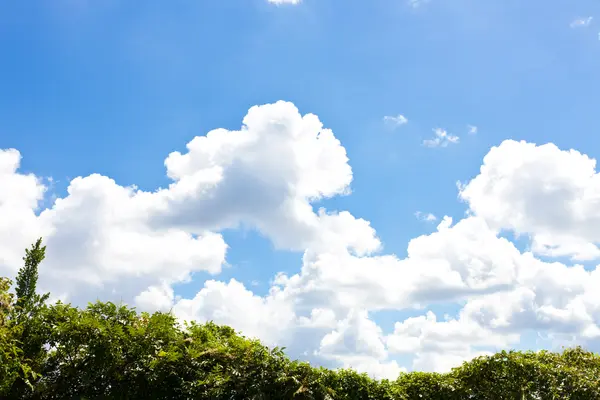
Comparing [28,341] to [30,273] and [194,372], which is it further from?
[30,273]

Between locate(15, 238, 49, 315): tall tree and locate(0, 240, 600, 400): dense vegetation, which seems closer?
locate(0, 240, 600, 400): dense vegetation

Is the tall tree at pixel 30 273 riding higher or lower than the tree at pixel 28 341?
higher

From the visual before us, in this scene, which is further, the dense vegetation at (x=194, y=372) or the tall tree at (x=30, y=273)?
the tall tree at (x=30, y=273)

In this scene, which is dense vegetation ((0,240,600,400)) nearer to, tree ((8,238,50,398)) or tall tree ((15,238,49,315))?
tree ((8,238,50,398))

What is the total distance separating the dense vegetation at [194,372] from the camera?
1355 cm

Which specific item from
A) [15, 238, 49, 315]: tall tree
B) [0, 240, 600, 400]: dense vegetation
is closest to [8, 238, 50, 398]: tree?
[0, 240, 600, 400]: dense vegetation

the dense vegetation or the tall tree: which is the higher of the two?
the tall tree

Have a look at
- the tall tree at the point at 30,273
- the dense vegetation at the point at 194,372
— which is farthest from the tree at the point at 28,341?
the tall tree at the point at 30,273

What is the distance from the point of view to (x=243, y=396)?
531 inches

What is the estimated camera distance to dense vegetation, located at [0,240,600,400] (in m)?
13.6

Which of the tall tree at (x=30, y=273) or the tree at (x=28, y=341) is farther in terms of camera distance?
the tall tree at (x=30, y=273)

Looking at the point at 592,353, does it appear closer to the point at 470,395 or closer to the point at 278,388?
the point at 470,395

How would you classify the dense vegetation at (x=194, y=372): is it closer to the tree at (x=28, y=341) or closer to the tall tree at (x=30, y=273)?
the tree at (x=28, y=341)

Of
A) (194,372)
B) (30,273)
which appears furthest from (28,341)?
(30,273)
